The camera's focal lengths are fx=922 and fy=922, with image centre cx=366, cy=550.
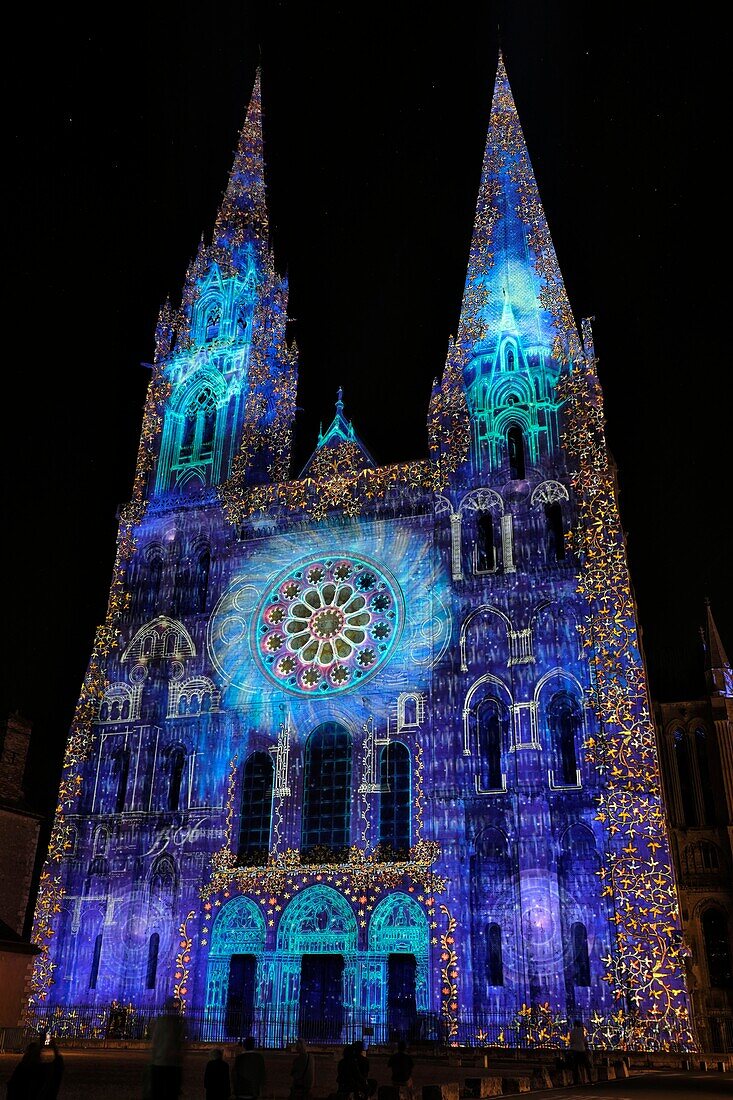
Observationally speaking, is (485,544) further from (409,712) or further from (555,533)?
(409,712)

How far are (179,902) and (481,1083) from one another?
62.3 ft

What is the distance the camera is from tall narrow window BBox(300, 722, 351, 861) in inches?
1224

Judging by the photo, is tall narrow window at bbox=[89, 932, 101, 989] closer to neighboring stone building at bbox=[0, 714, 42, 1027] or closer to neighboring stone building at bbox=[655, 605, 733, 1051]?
neighboring stone building at bbox=[0, 714, 42, 1027]

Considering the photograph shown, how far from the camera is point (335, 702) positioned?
3303cm

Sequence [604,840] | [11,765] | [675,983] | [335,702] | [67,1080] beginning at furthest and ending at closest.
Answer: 1. [11,765]
2. [335,702]
3. [604,840]
4. [675,983]
5. [67,1080]

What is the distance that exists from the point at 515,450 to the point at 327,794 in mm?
14483

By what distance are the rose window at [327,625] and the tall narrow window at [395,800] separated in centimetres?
305

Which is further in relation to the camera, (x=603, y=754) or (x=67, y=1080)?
(x=603, y=754)

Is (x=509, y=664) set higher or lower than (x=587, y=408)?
lower

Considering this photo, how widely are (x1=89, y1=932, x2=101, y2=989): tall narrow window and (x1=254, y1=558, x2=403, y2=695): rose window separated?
1071 cm

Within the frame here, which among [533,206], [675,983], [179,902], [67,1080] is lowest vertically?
[67,1080]

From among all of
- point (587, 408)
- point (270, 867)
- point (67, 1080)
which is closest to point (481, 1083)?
point (67, 1080)

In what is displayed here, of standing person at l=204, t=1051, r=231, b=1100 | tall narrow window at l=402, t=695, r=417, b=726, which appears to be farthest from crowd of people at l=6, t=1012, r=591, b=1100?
tall narrow window at l=402, t=695, r=417, b=726

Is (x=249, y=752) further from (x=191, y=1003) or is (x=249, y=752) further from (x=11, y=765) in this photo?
(x=11, y=765)
